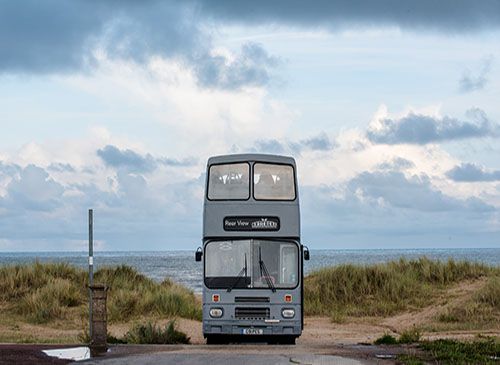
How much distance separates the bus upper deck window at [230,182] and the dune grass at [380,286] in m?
9.98

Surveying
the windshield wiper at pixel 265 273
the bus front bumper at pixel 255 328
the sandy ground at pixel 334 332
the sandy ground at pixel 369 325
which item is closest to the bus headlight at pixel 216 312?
the bus front bumper at pixel 255 328

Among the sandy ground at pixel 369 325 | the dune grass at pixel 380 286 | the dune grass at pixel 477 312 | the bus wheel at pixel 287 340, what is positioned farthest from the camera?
the dune grass at pixel 380 286

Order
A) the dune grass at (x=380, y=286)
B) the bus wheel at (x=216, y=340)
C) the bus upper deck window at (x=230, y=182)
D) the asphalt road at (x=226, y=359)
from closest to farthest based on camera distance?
the asphalt road at (x=226, y=359) → the bus upper deck window at (x=230, y=182) → the bus wheel at (x=216, y=340) → the dune grass at (x=380, y=286)

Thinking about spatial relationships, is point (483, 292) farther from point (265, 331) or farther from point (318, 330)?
point (265, 331)

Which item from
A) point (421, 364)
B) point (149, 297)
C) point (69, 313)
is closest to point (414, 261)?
point (149, 297)

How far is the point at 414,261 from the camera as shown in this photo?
29.8m

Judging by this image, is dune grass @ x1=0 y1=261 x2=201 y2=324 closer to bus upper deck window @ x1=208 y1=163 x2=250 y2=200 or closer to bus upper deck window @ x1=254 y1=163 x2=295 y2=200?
bus upper deck window @ x1=208 y1=163 x2=250 y2=200

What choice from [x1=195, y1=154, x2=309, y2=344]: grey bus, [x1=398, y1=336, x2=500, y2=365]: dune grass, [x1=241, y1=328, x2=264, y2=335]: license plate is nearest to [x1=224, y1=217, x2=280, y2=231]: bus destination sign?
[x1=195, y1=154, x2=309, y2=344]: grey bus

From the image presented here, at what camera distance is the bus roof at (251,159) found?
1530 cm

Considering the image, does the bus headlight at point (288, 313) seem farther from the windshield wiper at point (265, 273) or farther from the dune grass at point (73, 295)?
the dune grass at point (73, 295)

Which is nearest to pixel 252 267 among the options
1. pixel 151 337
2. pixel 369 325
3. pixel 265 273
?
pixel 265 273

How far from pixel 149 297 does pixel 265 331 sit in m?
9.46

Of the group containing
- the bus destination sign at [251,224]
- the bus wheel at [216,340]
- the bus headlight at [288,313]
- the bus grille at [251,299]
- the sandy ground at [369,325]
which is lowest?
the sandy ground at [369,325]

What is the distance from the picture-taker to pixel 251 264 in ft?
47.6
